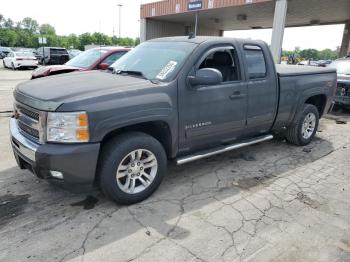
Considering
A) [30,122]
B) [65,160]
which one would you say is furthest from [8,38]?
[65,160]

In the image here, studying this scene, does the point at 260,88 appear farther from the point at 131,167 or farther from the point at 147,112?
the point at 131,167

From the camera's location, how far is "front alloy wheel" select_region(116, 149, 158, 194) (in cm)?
349

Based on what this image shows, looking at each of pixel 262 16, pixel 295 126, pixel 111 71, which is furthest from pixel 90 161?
pixel 262 16

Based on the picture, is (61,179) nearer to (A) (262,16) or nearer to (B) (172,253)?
(B) (172,253)

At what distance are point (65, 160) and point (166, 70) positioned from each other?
5.40 ft

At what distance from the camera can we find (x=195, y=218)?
11.1ft

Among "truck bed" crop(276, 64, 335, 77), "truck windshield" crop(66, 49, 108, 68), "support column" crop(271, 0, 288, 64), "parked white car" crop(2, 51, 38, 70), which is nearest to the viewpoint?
"truck bed" crop(276, 64, 335, 77)

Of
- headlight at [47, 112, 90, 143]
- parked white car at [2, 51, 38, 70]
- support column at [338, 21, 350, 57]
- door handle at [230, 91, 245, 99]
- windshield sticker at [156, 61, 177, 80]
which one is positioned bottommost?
parked white car at [2, 51, 38, 70]

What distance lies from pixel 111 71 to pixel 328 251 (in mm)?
3443

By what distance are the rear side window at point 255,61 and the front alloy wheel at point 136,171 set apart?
2023 mm

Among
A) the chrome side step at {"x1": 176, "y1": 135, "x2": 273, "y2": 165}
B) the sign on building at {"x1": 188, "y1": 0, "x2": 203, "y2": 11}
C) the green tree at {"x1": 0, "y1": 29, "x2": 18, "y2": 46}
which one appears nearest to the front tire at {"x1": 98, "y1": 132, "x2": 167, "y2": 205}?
the chrome side step at {"x1": 176, "y1": 135, "x2": 273, "y2": 165}

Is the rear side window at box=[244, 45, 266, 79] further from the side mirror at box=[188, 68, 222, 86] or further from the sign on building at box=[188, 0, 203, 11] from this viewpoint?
the sign on building at box=[188, 0, 203, 11]

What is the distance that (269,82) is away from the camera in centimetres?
484

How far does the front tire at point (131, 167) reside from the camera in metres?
3.30
